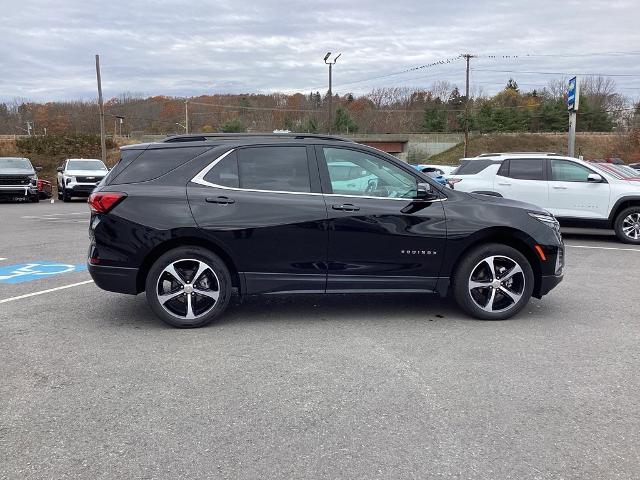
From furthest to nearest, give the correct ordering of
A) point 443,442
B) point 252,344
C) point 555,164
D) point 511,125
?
point 511,125 → point 555,164 → point 252,344 → point 443,442

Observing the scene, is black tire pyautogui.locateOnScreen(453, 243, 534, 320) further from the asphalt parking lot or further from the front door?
the front door

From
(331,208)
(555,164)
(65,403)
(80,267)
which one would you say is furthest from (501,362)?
(555,164)

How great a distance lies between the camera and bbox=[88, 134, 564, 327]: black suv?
5352 mm

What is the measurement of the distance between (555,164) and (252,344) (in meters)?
9.17

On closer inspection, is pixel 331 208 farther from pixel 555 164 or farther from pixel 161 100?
pixel 161 100

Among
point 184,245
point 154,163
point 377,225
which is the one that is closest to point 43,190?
point 154,163

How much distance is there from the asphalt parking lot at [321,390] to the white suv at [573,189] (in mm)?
5524

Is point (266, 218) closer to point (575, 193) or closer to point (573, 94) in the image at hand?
point (575, 193)

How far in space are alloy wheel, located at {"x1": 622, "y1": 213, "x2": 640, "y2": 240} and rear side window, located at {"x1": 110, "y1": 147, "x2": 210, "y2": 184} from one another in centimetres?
935

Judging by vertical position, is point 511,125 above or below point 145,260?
above

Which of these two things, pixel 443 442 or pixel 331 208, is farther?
pixel 331 208

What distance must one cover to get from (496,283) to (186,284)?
119 inches

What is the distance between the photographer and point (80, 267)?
845 cm

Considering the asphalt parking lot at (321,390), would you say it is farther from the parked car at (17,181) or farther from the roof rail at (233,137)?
the parked car at (17,181)
